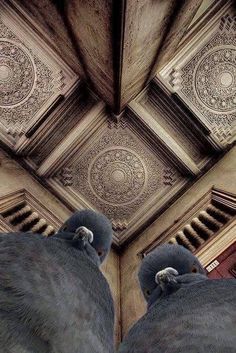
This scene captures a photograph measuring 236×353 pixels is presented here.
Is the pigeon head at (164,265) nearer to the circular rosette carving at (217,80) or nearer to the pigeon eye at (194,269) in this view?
the pigeon eye at (194,269)

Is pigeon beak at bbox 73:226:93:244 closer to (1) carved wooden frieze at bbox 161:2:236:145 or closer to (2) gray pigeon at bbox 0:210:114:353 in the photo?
(2) gray pigeon at bbox 0:210:114:353

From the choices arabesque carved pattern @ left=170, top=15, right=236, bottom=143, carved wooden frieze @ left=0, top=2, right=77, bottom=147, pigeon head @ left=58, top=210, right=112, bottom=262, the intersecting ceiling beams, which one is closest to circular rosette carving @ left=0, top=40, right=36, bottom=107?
carved wooden frieze @ left=0, top=2, right=77, bottom=147

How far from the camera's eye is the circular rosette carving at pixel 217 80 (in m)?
4.99

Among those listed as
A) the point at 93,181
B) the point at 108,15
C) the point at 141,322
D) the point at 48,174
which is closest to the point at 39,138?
the point at 48,174

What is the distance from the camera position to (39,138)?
16.0ft

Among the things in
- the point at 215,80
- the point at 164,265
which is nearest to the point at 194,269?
the point at 164,265

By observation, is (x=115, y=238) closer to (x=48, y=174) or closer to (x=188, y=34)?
(x=48, y=174)

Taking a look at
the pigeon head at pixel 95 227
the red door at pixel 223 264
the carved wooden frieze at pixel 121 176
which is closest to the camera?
the pigeon head at pixel 95 227

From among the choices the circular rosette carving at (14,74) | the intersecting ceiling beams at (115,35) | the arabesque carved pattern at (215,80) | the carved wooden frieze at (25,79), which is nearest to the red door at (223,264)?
the intersecting ceiling beams at (115,35)

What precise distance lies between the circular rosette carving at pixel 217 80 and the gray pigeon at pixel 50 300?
403 centimetres

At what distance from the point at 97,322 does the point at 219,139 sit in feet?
13.6

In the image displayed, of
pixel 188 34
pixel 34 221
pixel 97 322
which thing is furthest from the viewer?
pixel 188 34

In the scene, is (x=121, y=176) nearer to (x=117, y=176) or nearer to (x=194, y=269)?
(x=117, y=176)

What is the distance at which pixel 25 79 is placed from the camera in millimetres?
4867
